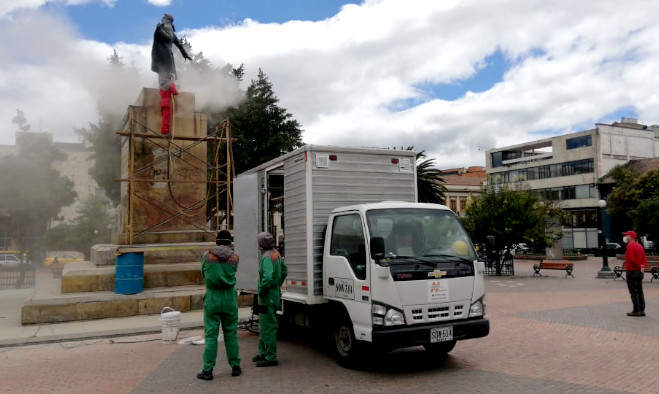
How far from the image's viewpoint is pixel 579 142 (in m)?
58.9

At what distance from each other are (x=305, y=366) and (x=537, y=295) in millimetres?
11182

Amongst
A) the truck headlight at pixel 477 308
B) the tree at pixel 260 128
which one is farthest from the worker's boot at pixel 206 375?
the tree at pixel 260 128

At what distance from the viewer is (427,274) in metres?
6.40

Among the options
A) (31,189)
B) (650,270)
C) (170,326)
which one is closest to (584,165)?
(650,270)

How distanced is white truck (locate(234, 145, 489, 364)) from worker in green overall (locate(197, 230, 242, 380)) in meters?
1.22

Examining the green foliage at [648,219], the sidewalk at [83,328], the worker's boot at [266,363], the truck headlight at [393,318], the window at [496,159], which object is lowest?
the worker's boot at [266,363]

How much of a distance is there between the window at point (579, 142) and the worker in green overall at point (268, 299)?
58.4 meters

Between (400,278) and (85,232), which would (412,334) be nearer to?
(400,278)

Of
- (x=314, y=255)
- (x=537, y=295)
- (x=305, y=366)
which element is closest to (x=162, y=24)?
(x=314, y=255)

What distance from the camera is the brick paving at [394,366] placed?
20.1 ft

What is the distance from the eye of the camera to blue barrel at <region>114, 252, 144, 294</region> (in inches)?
452

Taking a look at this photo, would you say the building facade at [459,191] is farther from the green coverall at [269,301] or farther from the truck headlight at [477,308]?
the green coverall at [269,301]

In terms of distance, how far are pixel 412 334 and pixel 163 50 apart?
10946 mm

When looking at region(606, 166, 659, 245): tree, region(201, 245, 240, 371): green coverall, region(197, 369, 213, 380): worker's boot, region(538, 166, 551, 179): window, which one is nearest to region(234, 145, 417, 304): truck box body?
region(201, 245, 240, 371): green coverall
